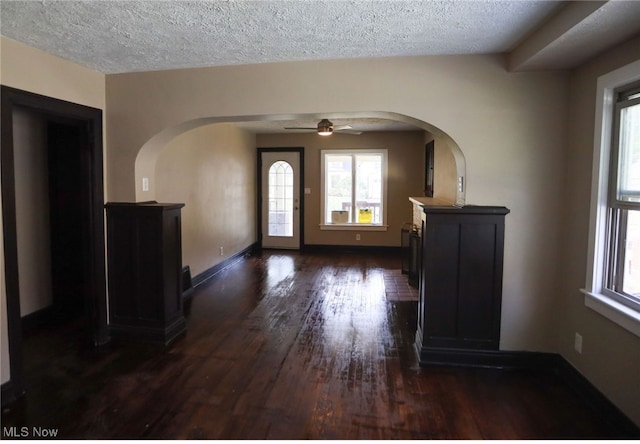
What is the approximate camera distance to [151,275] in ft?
10.9

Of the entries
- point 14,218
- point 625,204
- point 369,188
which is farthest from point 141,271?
point 369,188

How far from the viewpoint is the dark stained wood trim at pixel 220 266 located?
5.09m

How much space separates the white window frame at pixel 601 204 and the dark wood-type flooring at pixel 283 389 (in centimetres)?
69

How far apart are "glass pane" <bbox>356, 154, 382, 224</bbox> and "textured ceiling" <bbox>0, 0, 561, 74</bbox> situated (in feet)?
15.3

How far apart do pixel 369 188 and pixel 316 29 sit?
5310mm

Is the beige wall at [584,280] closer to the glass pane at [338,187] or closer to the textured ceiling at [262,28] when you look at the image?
the textured ceiling at [262,28]

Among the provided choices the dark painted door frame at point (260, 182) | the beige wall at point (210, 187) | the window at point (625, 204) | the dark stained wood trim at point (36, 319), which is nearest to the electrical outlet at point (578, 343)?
the window at point (625, 204)

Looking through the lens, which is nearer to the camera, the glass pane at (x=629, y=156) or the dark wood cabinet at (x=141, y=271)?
the glass pane at (x=629, y=156)

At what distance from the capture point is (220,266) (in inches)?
230

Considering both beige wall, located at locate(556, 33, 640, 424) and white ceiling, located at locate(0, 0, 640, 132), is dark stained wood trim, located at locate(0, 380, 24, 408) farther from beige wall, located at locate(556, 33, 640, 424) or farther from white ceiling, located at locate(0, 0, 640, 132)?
beige wall, located at locate(556, 33, 640, 424)

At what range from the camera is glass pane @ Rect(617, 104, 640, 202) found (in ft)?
7.13

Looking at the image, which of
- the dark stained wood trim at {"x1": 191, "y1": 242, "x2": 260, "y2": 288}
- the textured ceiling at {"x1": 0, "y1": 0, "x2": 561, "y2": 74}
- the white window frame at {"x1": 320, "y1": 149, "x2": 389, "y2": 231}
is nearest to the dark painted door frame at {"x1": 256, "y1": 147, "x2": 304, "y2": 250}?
the white window frame at {"x1": 320, "y1": 149, "x2": 389, "y2": 231}

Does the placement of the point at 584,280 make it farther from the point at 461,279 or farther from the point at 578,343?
the point at 461,279
